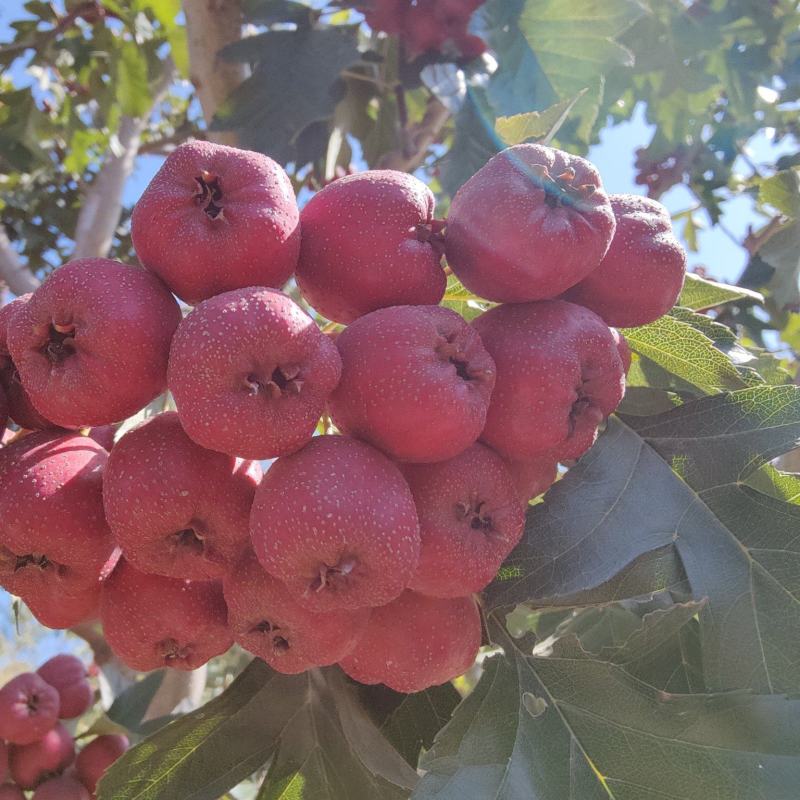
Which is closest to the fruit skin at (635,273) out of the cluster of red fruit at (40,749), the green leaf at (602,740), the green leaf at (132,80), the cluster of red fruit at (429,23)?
the green leaf at (602,740)

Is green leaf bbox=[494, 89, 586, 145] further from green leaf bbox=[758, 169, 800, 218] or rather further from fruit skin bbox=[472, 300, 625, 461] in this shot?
green leaf bbox=[758, 169, 800, 218]

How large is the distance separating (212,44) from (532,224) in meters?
1.36

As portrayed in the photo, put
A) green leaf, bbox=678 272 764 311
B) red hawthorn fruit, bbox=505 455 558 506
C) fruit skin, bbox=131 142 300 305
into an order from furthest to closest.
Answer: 1. green leaf, bbox=678 272 764 311
2. red hawthorn fruit, bbox=505 455 558 506
3. fruit skin, bbox=131 142 300 305

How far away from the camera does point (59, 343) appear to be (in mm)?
875

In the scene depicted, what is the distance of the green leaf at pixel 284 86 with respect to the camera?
184 cm

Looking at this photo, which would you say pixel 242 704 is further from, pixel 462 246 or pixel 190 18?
pixel 190 18

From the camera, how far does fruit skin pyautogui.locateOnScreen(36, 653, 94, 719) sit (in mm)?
2059

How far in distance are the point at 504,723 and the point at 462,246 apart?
21.8 inches

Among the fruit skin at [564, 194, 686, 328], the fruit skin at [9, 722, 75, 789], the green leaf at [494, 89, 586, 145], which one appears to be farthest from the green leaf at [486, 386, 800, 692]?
the fruit skin at [9, 722, 75, 789]

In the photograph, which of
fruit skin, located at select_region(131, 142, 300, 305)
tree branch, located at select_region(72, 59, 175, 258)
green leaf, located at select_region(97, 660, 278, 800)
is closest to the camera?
fruit skin, located at select_region(131, 142, 300, 305)

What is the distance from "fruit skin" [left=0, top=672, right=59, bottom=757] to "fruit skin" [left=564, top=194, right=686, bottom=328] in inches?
62.8

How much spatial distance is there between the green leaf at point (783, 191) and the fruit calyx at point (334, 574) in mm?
1564

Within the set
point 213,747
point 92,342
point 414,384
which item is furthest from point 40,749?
point 414,384

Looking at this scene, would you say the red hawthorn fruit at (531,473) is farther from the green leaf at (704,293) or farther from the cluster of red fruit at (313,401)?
the green leaf at (704,293)
